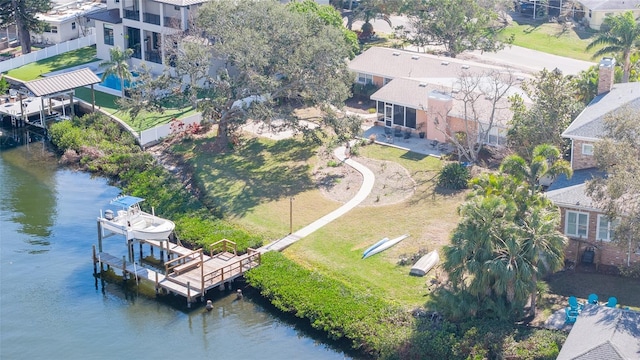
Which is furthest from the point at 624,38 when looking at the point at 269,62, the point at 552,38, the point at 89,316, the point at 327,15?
the point at 89,316

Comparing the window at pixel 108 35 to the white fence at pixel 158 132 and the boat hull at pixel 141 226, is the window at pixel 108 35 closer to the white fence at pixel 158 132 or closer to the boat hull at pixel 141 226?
the white fence at pixel 158 132

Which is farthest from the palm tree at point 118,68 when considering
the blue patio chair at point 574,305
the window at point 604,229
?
the blue patio chair at point 574,305

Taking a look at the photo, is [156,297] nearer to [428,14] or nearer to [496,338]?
[496,338]

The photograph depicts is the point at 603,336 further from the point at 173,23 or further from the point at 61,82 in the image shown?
the point at 173,23

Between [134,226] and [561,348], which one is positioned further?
[134,226]

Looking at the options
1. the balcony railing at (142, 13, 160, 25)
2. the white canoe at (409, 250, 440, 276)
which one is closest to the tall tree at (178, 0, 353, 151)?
the balcony railing at (142, 13, 160, 25)

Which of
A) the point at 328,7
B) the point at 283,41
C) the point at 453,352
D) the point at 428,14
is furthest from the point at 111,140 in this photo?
the point at 453,352
